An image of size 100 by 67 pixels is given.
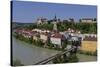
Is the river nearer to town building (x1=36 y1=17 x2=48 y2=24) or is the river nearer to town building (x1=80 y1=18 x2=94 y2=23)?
town building (x1=36 y1=17 x2=48 y2=24)

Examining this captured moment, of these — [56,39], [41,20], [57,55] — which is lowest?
[57,55]

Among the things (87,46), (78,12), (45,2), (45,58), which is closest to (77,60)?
(87,46)

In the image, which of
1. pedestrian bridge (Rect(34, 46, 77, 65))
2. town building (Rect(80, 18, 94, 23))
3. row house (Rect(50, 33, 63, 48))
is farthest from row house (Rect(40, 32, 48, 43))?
town building (Rect(80, 18, 94, 23))

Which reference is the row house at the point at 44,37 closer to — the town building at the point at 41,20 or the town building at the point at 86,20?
the town building at the point at 41,20

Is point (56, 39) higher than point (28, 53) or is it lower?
higher

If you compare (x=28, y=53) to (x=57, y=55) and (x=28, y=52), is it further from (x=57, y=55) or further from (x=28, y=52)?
(x=57, y=55)

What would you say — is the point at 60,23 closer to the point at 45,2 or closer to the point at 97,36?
the point at 45,2

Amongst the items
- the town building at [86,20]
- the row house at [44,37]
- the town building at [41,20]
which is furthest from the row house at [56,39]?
the town building at [86,20]

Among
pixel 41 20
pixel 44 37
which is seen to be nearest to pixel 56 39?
pixel 44 37
